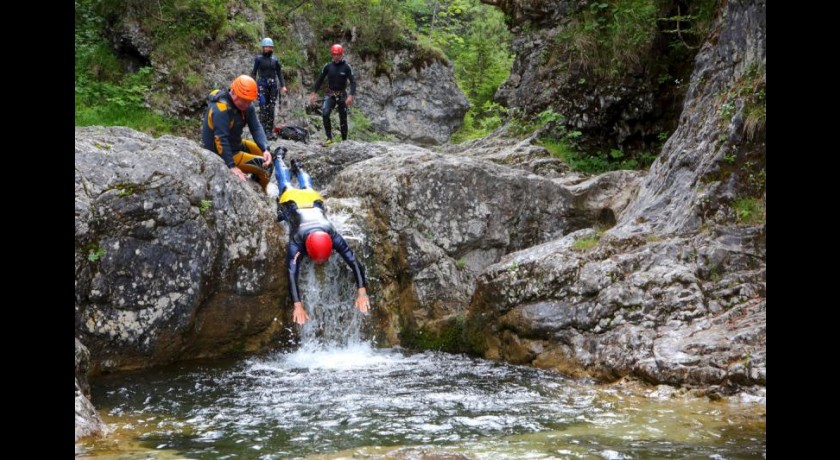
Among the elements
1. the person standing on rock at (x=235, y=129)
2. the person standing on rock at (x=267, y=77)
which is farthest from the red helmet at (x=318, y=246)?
the person standing on rock at (x=267, y=77)

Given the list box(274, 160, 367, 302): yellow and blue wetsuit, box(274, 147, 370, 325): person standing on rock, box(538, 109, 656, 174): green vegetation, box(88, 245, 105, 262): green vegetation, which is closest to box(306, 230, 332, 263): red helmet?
box(274, 147, 370, 325): person standing on rock

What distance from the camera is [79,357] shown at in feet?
20.7

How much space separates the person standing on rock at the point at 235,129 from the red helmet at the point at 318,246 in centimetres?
169

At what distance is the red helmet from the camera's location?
959 cm

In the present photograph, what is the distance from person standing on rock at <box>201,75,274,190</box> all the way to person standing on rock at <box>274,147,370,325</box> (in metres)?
0.87

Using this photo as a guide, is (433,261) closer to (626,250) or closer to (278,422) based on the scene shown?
(626,250)

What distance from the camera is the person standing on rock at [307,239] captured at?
378 inches

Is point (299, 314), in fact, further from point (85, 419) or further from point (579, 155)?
point (579, 155)

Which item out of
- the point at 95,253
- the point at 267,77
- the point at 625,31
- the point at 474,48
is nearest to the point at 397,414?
the point at 95,253

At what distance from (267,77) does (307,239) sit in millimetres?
6484

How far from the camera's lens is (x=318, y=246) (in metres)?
9.59

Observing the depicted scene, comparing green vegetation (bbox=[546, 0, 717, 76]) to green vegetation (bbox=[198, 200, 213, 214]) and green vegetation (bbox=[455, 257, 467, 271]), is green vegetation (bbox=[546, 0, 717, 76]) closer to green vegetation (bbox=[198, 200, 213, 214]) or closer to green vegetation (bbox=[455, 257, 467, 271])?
green vegetation (bbox=[455, 257, 467, 271])

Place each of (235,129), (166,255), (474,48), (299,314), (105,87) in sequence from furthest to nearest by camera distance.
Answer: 1. (474,48)
2. (105,87)
3. (235,129)
4. (299,314)
5. (166,255)

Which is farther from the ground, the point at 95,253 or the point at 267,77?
A: the point at 267,77
